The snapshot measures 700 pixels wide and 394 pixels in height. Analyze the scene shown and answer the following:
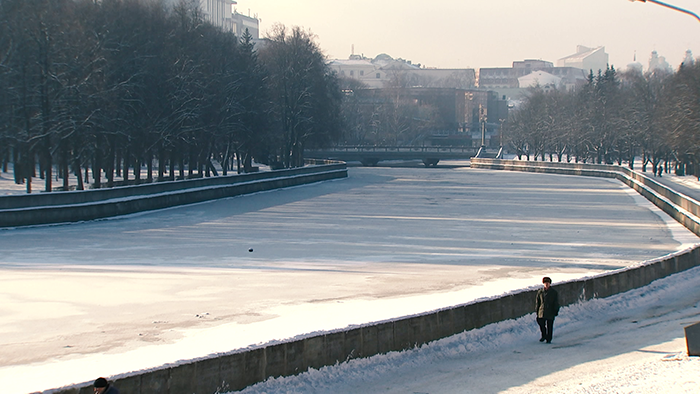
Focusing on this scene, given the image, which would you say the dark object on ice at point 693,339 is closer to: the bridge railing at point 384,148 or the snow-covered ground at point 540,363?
the snow-covered ground at point 540,363

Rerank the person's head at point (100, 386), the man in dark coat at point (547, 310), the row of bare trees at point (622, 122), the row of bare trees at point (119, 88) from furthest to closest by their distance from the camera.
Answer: the row of bare trees at point (622, 122), the row of bare trees at point (119, 88), the man in dark coat at point (547, 310), the person's head at point (100, 386)

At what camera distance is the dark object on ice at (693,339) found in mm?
14094

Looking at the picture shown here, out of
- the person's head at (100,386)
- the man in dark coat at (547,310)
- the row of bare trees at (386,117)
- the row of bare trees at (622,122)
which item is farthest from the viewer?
the row of bare trees at (386,117)

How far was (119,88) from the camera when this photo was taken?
47.7 m

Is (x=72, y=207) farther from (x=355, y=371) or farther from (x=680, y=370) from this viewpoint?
(x=680, y=370)

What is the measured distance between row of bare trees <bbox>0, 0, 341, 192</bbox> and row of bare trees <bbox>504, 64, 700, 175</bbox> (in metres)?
36.0

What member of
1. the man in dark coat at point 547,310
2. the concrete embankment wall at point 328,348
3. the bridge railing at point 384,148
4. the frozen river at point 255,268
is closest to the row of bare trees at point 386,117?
the bridge railing at point 384,148

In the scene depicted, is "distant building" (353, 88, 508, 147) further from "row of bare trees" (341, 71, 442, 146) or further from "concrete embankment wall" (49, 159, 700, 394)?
"concrete embankment wall" (49, 159, 700, 394)

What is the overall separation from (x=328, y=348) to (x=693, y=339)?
251 inches

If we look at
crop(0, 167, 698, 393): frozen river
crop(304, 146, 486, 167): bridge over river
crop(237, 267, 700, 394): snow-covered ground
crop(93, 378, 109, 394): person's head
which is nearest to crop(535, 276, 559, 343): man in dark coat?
crop(237, 267, 700, 394): snow-covered ground

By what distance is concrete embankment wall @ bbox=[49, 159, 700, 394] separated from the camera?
10.6 meters

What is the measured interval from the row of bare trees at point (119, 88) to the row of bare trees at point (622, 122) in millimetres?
36015

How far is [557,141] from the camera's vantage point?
123m

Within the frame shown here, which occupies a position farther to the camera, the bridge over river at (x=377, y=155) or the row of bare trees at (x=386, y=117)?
the row of bare trees at (x=386, y=117)
